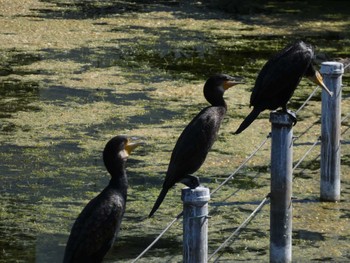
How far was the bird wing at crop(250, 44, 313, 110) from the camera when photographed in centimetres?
562

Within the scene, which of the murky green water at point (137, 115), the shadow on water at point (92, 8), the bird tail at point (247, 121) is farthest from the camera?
the shadow on water at point (92, 8)

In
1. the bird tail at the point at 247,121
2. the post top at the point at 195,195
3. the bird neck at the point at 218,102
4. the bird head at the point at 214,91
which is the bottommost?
the post top at the point at 195,195

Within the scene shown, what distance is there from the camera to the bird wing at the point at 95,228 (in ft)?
14.0

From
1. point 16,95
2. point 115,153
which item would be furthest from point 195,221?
point 16,95

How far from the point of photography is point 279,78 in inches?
222

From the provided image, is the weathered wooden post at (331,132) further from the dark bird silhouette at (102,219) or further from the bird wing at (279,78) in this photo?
the dark bird silhouette at (102,219)

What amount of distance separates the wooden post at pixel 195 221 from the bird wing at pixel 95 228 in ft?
1.10

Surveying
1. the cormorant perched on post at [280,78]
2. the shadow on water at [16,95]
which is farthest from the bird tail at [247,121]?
the shadow on water at [16,95]

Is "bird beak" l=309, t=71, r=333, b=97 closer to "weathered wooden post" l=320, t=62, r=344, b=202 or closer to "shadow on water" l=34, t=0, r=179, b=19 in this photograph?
"weathered wooden post" l=320, t=62, r=344, b=202

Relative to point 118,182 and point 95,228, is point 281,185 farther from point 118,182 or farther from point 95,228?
point 95,228

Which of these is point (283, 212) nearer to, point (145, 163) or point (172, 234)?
point (172, 234)

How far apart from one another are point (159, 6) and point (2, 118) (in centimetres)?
551

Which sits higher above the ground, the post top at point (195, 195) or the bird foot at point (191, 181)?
the post top at point (195, 195)

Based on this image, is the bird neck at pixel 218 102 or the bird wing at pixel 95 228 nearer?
the bird wing at pixel 95 228
